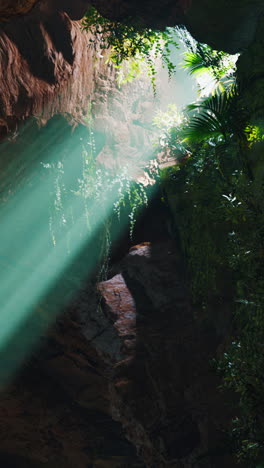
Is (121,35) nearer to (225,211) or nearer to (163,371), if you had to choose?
(225,211)

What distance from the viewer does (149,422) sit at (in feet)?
16.0

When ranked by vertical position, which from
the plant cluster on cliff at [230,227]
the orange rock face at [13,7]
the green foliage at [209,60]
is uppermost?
the orange rock face at [13,7]

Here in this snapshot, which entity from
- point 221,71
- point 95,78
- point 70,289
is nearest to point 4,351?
point 70,289

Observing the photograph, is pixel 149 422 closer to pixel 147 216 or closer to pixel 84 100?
pixel 147 216

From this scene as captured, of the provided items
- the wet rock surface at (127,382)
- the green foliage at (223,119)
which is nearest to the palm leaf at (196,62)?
the green foliage at (223,119)

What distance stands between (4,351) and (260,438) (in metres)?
6.16

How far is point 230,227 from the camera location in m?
4.96

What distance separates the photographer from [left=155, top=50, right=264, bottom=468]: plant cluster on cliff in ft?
10.5

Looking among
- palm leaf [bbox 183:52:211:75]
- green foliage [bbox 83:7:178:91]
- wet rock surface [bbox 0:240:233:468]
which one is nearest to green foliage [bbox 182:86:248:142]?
green foliage [bbox 83:7:178:91]

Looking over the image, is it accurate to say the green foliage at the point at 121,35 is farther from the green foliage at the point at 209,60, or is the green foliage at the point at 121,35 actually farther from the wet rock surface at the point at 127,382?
the wet rock surface at the point at 127,382

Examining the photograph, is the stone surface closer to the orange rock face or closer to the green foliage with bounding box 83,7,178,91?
the green foliage with bounding box 83,7,178,91

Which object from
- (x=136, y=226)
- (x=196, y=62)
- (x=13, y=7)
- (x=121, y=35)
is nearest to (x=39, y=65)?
(x=13, y=7)

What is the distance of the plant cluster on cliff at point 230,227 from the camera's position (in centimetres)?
319

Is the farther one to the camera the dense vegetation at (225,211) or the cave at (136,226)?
the cave at (136,226)
